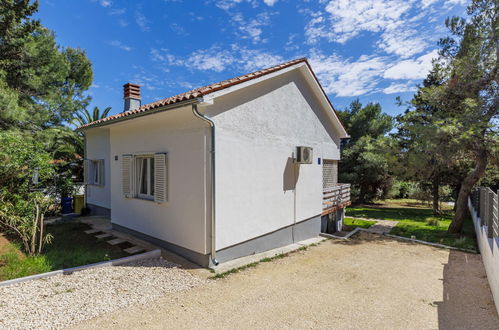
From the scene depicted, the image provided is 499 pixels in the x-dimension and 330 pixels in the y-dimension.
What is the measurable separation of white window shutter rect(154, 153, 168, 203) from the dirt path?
3.22 meters

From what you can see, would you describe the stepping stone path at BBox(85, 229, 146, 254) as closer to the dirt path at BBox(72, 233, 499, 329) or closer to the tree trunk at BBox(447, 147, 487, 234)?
the dirt path at BBox(72, 233, 499, 329)

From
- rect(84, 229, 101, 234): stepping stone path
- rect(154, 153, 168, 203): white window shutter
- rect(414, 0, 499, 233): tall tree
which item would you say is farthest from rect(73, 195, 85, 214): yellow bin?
rect(414, 0, 499, 233): tall tree

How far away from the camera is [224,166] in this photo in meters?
7.03

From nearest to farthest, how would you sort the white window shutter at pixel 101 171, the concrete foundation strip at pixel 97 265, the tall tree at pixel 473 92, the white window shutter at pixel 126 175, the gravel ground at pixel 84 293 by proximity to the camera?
1. the gravel ground at pixel 84 293
2. the concrete foundation strip at pixel 97 265
3. the white window shutter at pixel 126 175
4. the tall tree at pixel 473 92
5. the white window shutter at pixel 101 171

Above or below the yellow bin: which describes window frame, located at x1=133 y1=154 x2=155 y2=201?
above

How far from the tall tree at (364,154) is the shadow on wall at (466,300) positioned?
1650 centimetres

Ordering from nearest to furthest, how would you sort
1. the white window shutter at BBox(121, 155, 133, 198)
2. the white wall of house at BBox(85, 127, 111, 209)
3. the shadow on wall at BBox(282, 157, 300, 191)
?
the white window shutter at BBox(121, 155, 133, 198) < the shadow on wall at BBox(282, 157, 300, 191) < the white wall of house at BBox(85, 127, 111, 209)

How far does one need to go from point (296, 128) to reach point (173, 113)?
5269 mm

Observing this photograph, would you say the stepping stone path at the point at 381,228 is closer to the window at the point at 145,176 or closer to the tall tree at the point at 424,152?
the tall tree at the point at 424,152

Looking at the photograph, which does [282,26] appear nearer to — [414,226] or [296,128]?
[296,128]

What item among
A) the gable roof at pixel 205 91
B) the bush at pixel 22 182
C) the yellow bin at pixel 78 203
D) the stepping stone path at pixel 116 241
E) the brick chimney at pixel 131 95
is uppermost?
the brick chimney at pixel 131 95

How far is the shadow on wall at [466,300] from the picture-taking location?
180 inches

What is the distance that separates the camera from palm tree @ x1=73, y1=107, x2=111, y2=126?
61.6 feet

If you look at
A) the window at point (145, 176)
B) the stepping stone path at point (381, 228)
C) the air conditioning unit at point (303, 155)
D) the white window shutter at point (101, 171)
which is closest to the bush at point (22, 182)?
the window at point (145, 176)
